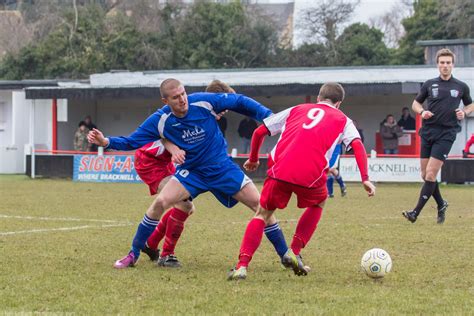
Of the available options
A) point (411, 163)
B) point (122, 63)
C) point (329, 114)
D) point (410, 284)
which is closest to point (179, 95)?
point (329, 114)

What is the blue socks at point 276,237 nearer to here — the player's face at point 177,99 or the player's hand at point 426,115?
the player's face at point 177,99

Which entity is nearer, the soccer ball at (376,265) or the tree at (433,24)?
the soccer ball at (376,265)

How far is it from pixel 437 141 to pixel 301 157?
505cm

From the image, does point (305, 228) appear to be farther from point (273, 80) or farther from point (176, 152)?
point (273, 80)

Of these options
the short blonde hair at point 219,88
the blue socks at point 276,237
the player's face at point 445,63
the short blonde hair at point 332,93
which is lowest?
the blue socks at point 276,237

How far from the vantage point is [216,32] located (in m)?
47.3

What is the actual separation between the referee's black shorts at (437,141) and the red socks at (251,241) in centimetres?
496

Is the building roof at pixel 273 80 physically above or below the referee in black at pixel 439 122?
above

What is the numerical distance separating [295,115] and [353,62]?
41558 mm

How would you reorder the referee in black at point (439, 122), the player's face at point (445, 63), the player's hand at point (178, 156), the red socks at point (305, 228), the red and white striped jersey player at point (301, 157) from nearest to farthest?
the red and white striped jersey player at point (301, 157)
the red socks at point (305, 228)
the player's hand at point (178, 156)
the player's face at point (445, 63)
the referee in black at point (439, 122)

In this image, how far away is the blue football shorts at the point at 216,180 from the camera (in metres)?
7.20

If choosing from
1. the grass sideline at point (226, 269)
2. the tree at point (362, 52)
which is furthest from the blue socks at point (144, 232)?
the tree at point (362, 52)

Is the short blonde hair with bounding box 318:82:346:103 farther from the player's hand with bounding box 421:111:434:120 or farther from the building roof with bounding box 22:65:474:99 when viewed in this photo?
the building roof with bounding box 22:65:474:99

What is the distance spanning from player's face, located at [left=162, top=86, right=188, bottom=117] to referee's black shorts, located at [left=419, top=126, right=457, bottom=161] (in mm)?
4951
